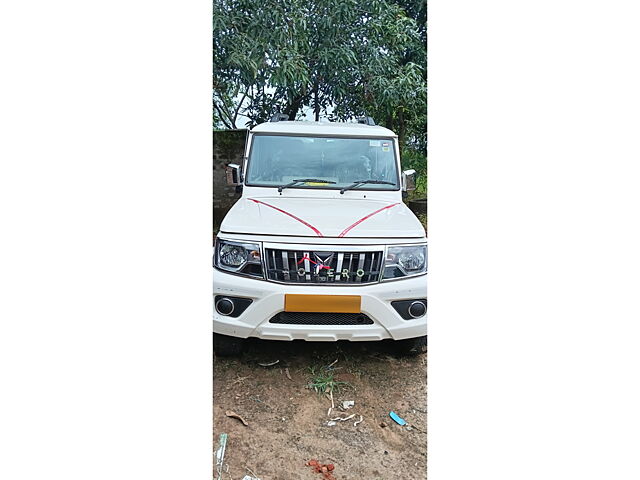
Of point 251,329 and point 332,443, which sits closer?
point 332,443

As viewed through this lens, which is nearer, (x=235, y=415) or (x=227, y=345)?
(x=235, y=415)

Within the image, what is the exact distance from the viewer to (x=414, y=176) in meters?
2.69

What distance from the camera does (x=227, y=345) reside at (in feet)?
8.09

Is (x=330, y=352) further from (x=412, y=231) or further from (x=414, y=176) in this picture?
(x=414, y=176)

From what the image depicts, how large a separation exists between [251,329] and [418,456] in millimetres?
980

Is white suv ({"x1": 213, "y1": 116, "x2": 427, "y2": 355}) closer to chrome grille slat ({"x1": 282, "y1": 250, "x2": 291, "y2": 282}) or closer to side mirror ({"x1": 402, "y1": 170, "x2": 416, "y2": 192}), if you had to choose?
chrome grille slat ({"x1": 282, "y1": 250, "x2": 291, "y2": 282})

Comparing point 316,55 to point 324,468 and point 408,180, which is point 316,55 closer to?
point 408,180

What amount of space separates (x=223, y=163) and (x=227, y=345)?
0.97 meters

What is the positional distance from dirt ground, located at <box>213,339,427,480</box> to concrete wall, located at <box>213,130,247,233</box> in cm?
73

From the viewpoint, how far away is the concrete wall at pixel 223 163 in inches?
98.9

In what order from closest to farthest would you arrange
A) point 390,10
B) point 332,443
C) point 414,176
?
1. point 332,443
2. point 390,10
3. point 414,176

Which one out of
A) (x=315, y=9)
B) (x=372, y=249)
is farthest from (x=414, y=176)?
(x=315, y=9)

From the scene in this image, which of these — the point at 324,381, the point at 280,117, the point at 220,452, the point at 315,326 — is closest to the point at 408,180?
the point at 280,117

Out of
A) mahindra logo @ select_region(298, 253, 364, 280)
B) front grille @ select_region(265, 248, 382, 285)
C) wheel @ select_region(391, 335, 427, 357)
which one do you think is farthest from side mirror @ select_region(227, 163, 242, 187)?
wheel @ select_region(391, 335, 427, 357)
